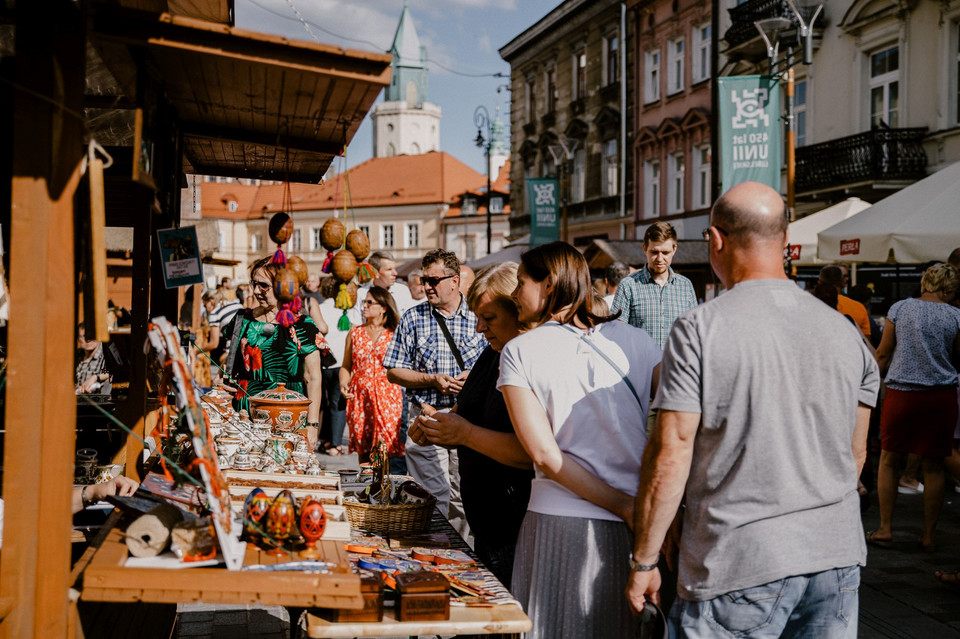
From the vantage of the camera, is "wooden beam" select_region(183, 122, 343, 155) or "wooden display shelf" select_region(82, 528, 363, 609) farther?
"wooden beam" select_region(183, 122, 343, 155)

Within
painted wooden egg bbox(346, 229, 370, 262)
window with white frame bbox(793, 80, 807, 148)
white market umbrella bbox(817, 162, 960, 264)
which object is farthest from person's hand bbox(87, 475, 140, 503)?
window with white frame bbox(793, 80, 807, 148)

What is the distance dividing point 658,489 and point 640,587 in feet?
1.00

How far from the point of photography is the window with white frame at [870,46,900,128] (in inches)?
640

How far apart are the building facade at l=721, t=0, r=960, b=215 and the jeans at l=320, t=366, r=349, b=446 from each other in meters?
11.2

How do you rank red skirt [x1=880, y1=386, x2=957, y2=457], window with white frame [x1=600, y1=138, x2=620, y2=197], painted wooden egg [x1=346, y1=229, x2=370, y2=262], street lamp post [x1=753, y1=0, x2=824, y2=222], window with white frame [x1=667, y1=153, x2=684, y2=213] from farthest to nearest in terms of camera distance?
window with white frame [x1=600, y1=138, x2=620, y2=197] → window with white frame [x1=667, y1=153, x2=684, y2=213] → street lamp post [x1=753, y1=0, x2=824, y2=222] → red skirt [x1=880, y1=386, x2=957, y2=457] → painted wooden egg [x1=346, y1=229, x2=370, y2=262]

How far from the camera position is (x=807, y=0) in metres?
11.4

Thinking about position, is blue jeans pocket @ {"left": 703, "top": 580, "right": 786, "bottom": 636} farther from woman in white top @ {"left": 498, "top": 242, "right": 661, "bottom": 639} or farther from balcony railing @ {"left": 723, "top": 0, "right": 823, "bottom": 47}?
balcony railing @ {"left": 723, "top": 0, "right": 823, "bottom": 47}

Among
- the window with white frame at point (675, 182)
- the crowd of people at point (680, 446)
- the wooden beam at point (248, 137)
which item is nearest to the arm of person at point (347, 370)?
the wooden beam at point (248, 137)

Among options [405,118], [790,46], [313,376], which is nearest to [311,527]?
[313,376]

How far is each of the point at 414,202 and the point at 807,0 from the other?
56826 millimetres

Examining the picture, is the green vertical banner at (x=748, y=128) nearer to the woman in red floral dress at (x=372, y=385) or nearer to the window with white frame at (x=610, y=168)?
the woman in red floral dress at (x=372, y=385)

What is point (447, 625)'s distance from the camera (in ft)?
7.44

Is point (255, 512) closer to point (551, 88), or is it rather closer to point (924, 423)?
point (924, 423)

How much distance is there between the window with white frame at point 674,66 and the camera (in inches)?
990
